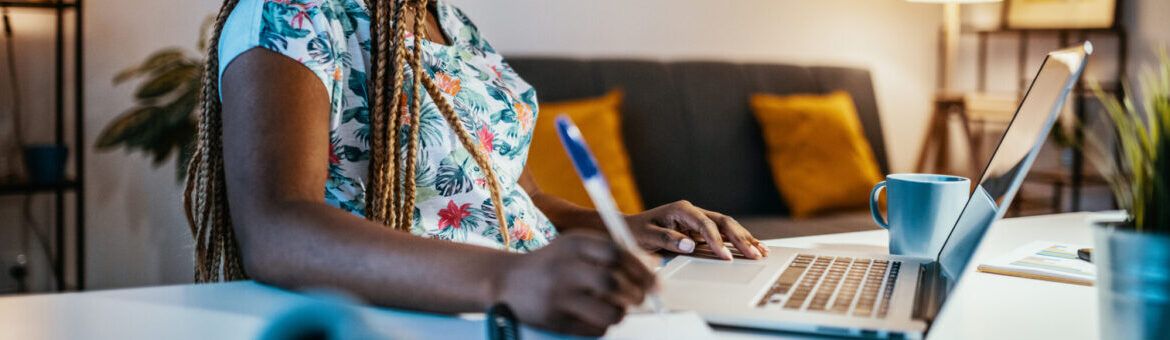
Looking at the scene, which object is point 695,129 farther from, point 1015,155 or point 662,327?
point 662,327

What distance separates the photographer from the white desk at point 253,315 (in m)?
0.60

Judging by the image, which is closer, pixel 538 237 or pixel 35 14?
pixel 538 237

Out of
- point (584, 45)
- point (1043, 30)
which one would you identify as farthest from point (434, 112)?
point (1043, 30)

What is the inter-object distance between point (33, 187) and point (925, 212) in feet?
6.58

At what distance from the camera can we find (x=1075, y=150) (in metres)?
3.37

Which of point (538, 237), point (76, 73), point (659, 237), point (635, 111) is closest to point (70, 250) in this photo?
point (76, 73)

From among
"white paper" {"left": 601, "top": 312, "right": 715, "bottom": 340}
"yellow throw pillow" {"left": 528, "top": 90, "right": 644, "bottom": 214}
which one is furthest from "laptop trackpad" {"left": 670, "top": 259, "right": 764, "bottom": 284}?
"yellow throw pillow" {"left": 528, "top": 90, "right": 644, "bottom": 214}

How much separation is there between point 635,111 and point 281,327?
219 cm

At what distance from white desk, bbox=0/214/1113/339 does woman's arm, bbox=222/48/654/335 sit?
0.02 m

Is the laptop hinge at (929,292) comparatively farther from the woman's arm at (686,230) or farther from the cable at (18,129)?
the cable at (18,129)

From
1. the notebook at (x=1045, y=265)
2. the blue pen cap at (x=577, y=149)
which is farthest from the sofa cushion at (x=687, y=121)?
the blue pen cap at (x=577, y=149)

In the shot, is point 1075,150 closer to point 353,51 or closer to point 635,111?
point 635,111

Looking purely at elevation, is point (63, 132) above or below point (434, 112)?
below

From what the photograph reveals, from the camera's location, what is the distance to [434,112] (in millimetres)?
915
